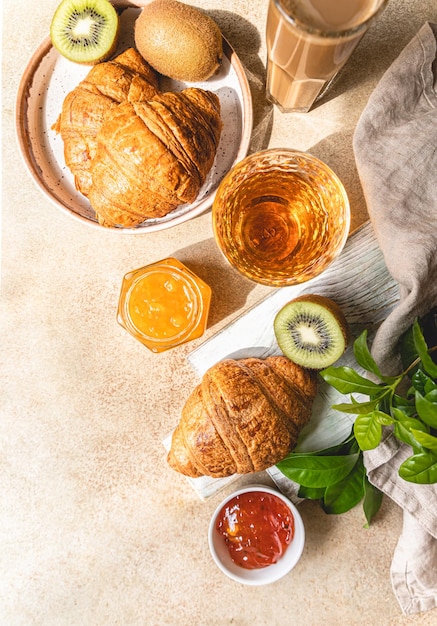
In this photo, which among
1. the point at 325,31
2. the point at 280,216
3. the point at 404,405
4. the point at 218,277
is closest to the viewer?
the point at 325,31

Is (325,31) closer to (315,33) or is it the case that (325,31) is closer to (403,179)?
(315,33)

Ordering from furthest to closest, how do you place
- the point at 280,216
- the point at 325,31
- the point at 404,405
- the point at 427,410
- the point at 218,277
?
the point at 218,277
the point at 280,216
the point at 404,405
the point at 427,410
the point at 325,31

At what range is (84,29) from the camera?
46.2 inches

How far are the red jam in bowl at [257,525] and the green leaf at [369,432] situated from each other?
30 cm

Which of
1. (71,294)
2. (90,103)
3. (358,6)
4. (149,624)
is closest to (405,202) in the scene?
(358,6)

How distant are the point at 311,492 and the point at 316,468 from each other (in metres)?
0.07

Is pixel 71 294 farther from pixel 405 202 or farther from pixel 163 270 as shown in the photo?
pixel 405 202

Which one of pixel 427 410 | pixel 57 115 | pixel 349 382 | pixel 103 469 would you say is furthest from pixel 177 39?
pixel 103 469

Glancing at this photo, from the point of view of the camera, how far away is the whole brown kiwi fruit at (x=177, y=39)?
1.10 metres

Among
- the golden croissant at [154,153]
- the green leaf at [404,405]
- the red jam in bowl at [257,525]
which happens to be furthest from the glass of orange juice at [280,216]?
the red jam in bowl at [257,525]

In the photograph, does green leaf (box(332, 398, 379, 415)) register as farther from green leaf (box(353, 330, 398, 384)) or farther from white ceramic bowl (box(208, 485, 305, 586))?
white ceramic bowl (box(208, 485, 305, 586))

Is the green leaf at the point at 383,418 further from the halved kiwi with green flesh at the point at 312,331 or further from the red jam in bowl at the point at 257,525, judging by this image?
the red jam in bowl at the point at 257,525

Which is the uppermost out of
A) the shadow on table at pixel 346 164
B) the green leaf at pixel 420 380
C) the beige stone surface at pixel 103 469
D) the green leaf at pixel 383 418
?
the shadow on table at pixel 346 164

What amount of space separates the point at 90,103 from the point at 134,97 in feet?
0.30
